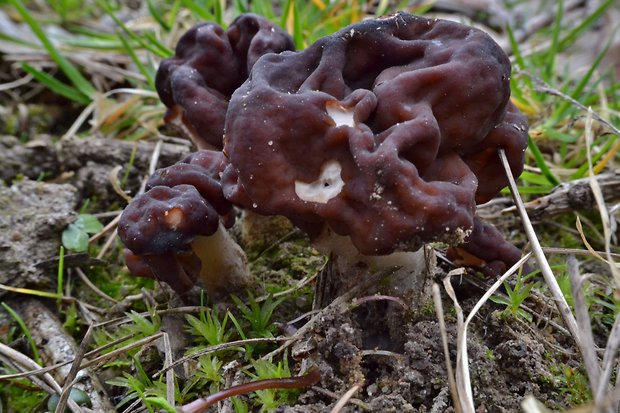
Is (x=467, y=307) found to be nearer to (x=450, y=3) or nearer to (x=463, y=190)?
(x=463, y=190)

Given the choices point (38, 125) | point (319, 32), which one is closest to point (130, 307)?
point (38, 125)

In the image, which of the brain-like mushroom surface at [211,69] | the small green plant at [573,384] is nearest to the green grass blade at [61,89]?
the brain-like mushroom surface at [211,69]

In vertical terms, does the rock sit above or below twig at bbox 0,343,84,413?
above

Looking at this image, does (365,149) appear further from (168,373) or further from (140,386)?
(140,386)

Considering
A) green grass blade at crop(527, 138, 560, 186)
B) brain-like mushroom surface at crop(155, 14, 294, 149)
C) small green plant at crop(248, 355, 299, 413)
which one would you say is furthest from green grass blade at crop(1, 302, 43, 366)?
green grass blade at crop(527, 138, 560, 186)

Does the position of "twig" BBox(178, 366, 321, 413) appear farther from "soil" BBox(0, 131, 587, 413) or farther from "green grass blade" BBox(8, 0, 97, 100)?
"green grass blade" BBox(8, 0, 97, 100)

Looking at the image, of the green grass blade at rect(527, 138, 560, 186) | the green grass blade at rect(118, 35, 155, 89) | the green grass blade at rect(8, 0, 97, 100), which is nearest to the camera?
the green grass blade at rect(527, 138, 560, 186)

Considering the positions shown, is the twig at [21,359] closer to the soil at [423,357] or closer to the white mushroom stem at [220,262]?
the white mushroom stem at [220,262]
